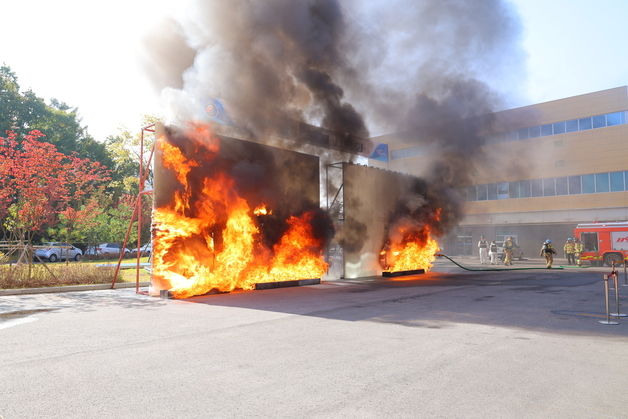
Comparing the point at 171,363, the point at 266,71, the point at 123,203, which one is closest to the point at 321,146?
the point at 266,71

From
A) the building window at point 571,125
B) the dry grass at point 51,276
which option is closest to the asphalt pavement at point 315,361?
the dry grass at point 51,276

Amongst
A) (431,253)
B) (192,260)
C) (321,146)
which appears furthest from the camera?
(431,253)

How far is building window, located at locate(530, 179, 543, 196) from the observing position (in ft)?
123

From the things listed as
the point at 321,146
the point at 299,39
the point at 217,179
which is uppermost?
the point at 299,39

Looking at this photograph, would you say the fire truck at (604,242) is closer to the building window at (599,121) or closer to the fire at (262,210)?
the building window at (599,121)

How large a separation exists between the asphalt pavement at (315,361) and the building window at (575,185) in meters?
29.5

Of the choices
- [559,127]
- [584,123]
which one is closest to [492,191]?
[559,127]

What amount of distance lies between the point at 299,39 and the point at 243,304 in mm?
10553

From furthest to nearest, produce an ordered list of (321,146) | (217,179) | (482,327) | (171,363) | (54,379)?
1. (321,146)
2. (217,179)
3. (482,327)
4. (171,363)
5. (54,379)

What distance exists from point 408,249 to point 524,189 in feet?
79.1

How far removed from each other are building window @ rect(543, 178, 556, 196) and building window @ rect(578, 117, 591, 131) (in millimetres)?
4686

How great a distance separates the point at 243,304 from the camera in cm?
1031

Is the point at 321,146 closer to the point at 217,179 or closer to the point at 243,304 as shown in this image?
the point at 217,179

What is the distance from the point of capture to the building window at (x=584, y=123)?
115ft
